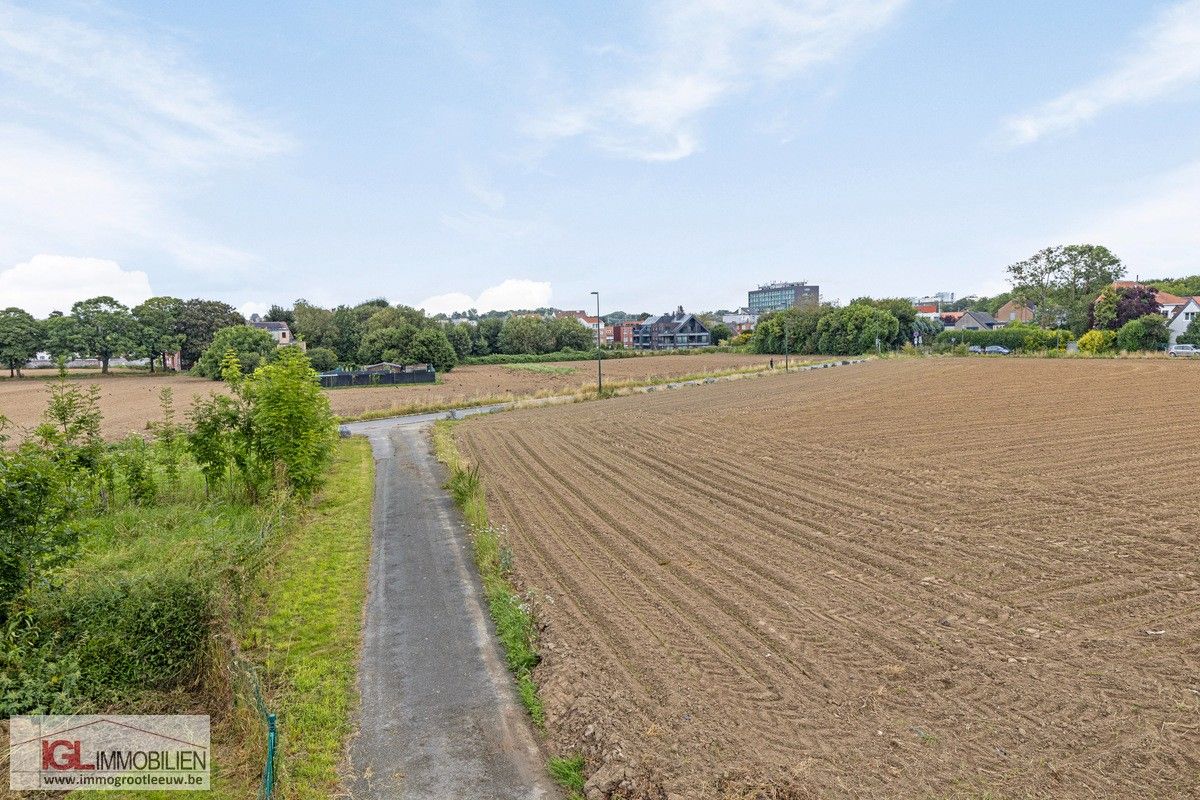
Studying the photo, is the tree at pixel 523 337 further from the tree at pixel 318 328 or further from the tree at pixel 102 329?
the tree at pixel 102 329

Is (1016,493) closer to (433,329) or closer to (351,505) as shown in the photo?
(351,505)

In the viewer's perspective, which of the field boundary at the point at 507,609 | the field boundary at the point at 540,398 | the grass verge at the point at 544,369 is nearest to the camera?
the field boundary at the point at 507,609

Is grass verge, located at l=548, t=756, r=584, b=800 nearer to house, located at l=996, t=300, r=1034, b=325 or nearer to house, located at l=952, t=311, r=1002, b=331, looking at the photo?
house, located at l=952, t=311, r=1002, b=331

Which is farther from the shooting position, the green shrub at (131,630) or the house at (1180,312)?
the house at (1180,312)

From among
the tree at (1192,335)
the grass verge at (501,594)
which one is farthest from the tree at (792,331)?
the grass verge at (501,594)

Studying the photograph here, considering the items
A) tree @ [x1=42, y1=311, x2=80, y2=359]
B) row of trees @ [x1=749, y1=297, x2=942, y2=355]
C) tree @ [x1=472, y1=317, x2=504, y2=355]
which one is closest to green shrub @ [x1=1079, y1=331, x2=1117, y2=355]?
row of trees @ [x1=749, y1=297, x2=942, y2=355]

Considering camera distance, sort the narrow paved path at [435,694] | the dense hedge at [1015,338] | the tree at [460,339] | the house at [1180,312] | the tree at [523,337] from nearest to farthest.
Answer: the narrow paved path at [435,694] < the dense hedge at [1015,338] < the house at [1180,312] < the tree at [460,339] < the tree at [523,337]
